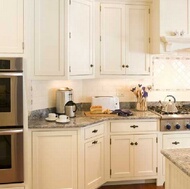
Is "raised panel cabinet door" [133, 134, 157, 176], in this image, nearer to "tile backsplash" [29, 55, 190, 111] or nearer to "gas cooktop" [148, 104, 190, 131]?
"gas cooktop" [148, 104, 190, 131]

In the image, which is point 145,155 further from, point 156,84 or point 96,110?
point 156,84

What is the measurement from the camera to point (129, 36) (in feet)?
12.6

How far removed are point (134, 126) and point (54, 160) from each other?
110 cm

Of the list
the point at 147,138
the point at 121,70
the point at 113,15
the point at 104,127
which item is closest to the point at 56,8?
the point at 113,15

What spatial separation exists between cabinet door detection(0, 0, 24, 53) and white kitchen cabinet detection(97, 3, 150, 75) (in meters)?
1.32

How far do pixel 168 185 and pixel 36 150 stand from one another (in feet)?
5.13

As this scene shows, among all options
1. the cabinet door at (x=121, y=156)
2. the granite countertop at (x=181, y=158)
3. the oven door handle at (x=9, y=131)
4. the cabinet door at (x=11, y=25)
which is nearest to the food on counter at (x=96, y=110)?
the cabinet door at (x=121, y=156)

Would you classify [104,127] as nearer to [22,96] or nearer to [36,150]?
[36,150]

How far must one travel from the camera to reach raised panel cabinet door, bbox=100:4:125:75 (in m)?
3.79

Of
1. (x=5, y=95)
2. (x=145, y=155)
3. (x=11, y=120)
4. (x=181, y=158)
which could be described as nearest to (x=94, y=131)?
(x=145, y=155)

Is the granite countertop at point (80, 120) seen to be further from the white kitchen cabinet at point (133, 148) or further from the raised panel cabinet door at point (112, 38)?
the raised panel cabinet door at point (112, 38)

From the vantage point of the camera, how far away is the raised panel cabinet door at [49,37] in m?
3.16

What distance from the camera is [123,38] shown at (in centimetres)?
383

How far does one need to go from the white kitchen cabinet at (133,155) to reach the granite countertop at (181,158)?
5.28ft
